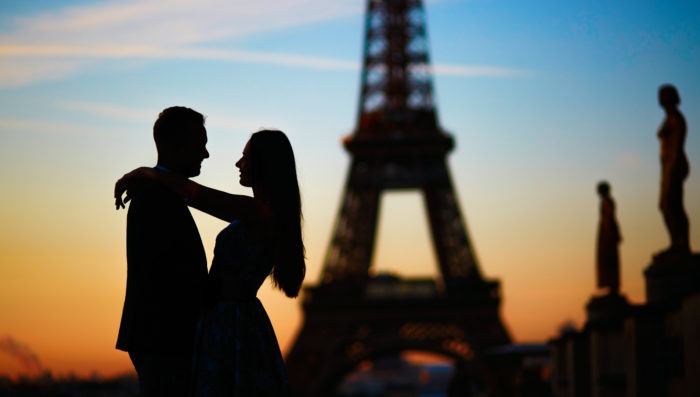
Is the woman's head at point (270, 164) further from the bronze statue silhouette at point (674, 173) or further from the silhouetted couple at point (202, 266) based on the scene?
the bronze statue silhouette at point (674, 173)

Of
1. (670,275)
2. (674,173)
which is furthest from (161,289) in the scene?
(670,275)

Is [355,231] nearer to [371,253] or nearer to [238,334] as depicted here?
[371,253]

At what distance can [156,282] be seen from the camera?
16.5ft

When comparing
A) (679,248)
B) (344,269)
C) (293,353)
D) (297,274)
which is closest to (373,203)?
(344,269)

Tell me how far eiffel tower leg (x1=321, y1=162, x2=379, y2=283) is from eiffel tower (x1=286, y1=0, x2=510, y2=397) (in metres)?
0.05

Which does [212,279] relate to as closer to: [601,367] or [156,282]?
[156,282]

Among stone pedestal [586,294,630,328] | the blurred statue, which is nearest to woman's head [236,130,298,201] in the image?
stone pedestal [586,294,630,328]

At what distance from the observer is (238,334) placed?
527 cm

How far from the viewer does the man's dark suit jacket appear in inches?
197

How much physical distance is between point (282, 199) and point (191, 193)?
0.47 m

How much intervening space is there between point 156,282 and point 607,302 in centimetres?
1619

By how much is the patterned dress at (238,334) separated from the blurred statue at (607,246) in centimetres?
1538

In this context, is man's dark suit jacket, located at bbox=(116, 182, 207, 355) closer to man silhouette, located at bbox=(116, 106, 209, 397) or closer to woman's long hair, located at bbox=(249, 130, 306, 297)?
man silhouette, located at bbox=(116, 106, 209, 397)

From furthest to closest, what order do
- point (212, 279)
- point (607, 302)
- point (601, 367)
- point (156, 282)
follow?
point (607, 302), point (601, 367), point (212, 279), point (156, 282)
